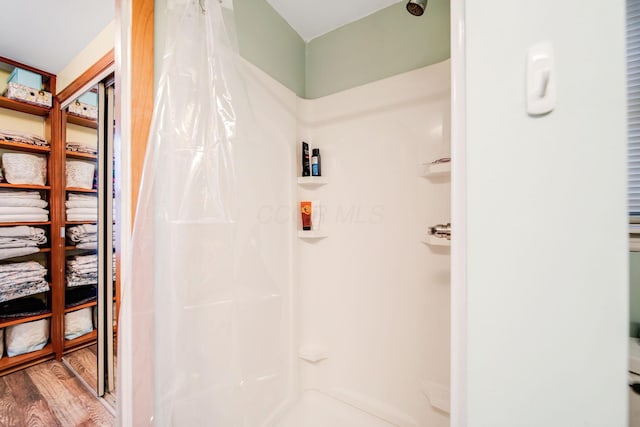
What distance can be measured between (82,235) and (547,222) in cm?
251

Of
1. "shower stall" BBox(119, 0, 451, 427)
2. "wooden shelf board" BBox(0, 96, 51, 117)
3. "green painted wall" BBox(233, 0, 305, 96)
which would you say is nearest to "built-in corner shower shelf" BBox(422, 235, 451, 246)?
"shower stall" BBox(119, 0, 451, 427)

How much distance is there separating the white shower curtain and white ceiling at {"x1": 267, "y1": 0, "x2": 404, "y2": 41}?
0.58 meters

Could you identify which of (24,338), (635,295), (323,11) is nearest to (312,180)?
(323,11)

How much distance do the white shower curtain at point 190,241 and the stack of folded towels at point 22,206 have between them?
1.68 metres

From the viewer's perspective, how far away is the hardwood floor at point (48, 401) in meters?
1.10

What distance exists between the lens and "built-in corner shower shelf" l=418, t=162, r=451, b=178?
2.74 ft

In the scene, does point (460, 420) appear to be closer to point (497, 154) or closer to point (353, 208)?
point (497, 154)

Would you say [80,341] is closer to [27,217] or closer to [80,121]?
[27,217]

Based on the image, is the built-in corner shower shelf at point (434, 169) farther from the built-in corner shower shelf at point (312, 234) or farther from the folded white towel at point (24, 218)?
the folded white towel at point (24, 218)

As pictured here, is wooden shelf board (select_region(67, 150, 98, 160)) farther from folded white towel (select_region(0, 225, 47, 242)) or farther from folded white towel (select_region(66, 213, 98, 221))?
folded white towel (select_region(0, 225, 47, 242))

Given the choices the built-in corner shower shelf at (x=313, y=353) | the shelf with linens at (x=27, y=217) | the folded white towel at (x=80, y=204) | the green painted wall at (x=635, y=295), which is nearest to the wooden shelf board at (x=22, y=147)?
the shelf with linens at (x=27, y=217)

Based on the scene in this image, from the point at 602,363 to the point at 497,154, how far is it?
31 centimetres

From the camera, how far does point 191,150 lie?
646 millimetres

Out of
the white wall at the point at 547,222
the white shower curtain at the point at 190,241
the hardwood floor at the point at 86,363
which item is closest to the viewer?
the white wall at the point at 547,222
